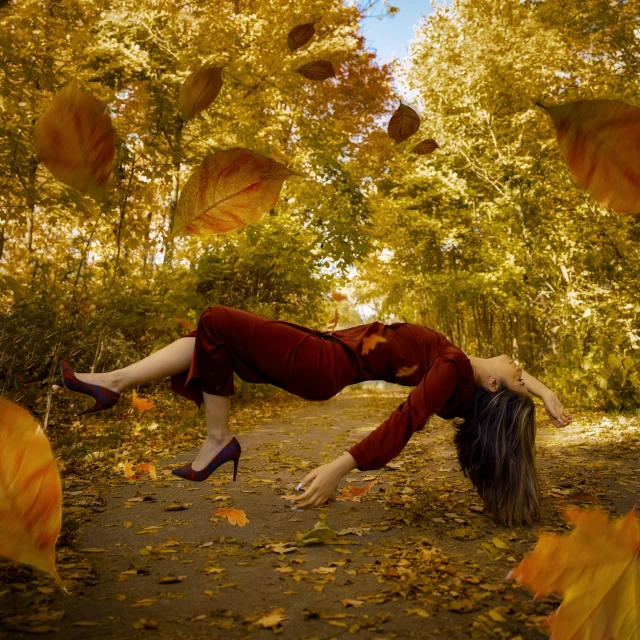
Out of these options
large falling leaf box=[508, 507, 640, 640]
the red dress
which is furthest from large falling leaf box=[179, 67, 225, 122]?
large falling leaf box=[508, 507, 640, 640]

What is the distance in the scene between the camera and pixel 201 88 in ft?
7.50

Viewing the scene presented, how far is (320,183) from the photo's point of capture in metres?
10.5

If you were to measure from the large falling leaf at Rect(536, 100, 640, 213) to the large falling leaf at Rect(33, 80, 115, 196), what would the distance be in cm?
137

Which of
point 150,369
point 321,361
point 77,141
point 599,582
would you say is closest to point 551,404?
point 321,361

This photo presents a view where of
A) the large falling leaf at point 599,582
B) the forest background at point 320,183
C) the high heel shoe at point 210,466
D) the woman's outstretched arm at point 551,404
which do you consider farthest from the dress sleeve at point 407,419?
the forest background at point 320,183

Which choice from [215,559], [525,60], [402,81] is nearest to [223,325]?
[215,559]

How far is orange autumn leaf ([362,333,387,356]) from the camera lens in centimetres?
297

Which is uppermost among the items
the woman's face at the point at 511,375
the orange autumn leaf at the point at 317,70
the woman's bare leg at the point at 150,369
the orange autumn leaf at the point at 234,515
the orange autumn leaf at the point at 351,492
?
the orange autumn leaf at the point at 317,70

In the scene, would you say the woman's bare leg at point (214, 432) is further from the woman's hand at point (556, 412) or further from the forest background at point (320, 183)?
the forest background at point (320, 183)

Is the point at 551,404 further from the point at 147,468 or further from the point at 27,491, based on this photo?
the point at 147,468

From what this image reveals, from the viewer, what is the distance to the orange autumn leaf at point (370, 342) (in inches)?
117

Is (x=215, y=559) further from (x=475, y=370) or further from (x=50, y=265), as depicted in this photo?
(x=50, y=265)

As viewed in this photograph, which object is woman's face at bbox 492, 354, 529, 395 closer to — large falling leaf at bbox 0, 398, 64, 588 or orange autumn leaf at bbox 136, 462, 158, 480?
large falling leaf at bbox 0, 398, 64, 588

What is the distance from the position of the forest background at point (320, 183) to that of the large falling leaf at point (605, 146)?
391 cm
